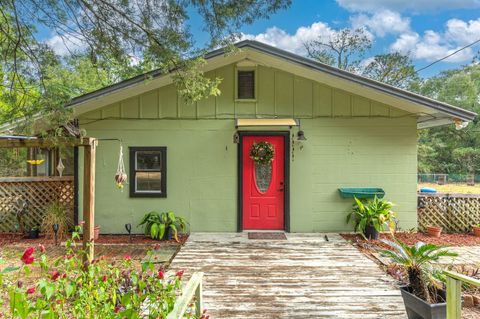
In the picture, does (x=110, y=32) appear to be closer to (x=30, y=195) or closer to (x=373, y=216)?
(x=30, y=195)

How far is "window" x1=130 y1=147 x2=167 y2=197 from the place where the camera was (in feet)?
21.4

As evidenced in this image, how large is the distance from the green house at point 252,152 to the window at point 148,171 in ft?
0.07

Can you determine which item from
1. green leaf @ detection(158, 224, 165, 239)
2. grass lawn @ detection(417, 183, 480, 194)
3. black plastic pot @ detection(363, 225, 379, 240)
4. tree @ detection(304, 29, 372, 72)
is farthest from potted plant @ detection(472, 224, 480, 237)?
tree @ detection(304, 29, 372, 72)

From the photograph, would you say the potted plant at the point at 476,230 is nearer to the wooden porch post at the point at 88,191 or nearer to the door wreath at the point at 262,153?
the door wreath at the point at 262,153

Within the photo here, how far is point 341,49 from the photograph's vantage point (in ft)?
64.4

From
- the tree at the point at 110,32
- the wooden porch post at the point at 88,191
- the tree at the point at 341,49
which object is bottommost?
the wooden porch post at the point at 88,191

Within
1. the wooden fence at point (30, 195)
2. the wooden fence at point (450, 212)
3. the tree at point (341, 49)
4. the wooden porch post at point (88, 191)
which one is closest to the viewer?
the wooden porch post at point (88, 191)

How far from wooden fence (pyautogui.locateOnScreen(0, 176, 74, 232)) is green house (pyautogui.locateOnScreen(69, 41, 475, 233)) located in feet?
1.76

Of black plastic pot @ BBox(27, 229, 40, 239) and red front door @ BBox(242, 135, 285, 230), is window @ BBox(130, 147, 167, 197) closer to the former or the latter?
red front door @ BBox(242, 135, 285, 230)

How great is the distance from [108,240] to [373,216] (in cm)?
540

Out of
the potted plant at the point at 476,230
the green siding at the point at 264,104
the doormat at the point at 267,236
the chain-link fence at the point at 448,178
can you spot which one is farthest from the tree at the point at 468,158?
the doormat at the point at 267,236

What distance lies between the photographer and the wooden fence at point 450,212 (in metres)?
6.78

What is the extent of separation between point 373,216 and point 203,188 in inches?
141

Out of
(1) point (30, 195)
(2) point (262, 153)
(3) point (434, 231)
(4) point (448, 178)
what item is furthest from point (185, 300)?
(4) point (448, 178)
